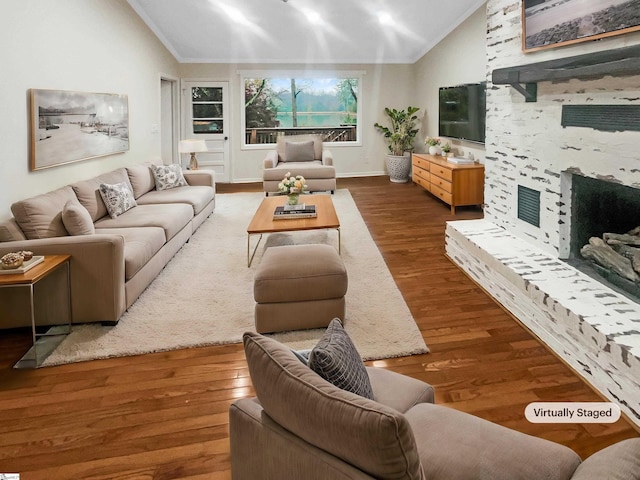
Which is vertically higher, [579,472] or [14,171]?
[14,171]

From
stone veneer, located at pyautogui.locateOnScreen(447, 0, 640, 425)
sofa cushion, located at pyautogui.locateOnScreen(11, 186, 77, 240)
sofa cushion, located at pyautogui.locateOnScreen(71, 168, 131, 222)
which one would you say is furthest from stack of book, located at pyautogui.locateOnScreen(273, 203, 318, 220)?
sofa cushion, located at pyautogui.locateOnScreen(11, 186, 77, 240)

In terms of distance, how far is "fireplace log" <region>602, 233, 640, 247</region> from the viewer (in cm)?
272

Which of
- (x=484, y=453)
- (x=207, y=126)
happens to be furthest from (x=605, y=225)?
(x=207, y=126)

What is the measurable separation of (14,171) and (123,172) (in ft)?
5.03

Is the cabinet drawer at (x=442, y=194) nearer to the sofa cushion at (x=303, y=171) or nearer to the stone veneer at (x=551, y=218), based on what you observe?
the sofa cushion at (x=303, y=171)

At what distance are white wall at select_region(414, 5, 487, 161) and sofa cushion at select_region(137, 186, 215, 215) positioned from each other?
3.76 metres

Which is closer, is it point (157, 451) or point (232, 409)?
point (232, 409)

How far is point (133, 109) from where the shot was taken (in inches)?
235

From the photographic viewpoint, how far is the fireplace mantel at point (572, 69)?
7.48ft

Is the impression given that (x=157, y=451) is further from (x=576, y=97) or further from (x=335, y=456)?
(x=576, y=97)

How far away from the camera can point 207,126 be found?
29.4ft

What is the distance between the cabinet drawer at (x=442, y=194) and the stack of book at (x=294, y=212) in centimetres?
233

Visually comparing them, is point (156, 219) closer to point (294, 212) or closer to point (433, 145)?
point (294, 212)

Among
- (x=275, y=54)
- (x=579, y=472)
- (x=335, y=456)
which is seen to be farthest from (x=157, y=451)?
(x=275, y=54)
